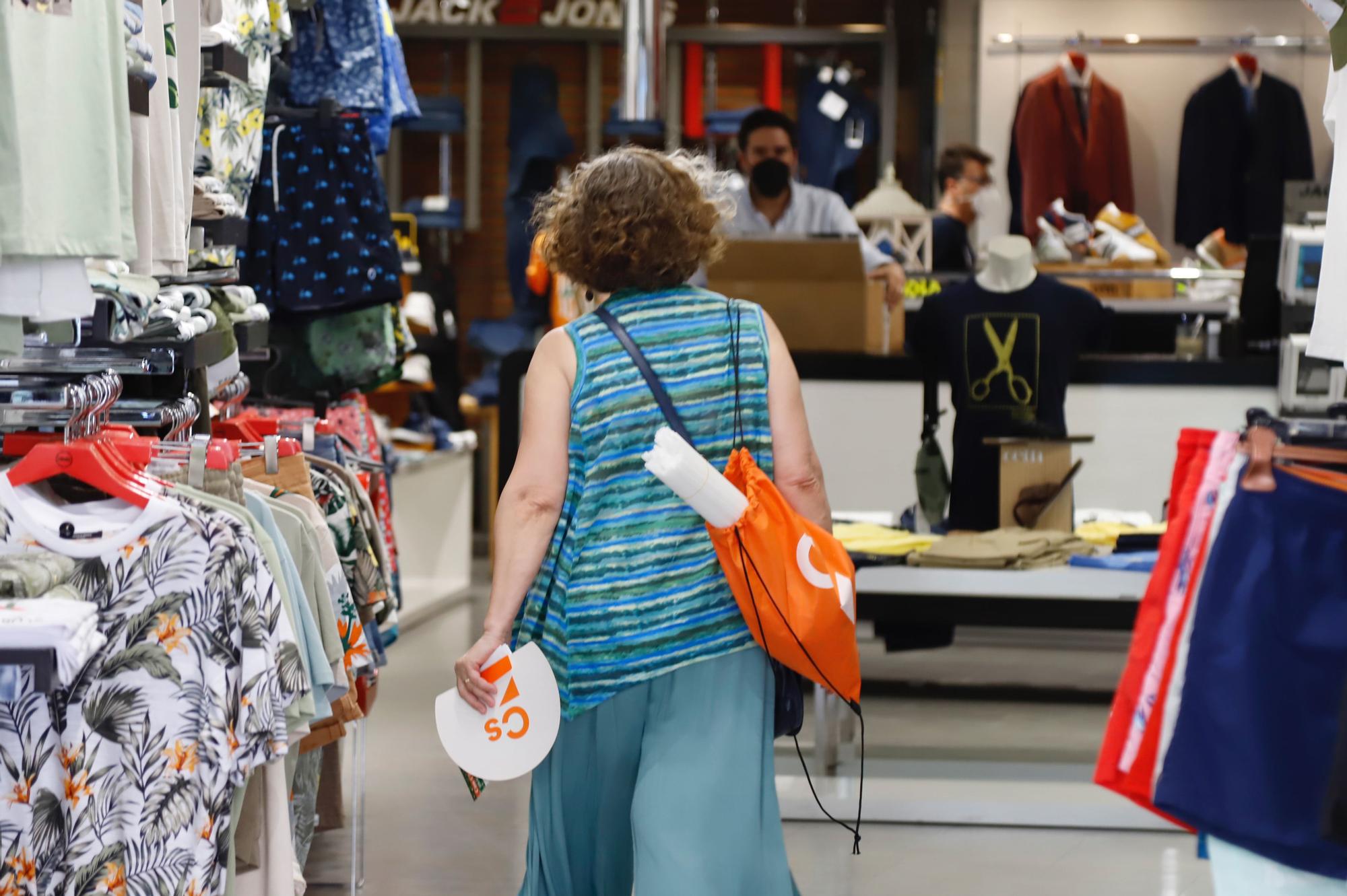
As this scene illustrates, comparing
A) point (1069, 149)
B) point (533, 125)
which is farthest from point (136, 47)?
point (533, 125)

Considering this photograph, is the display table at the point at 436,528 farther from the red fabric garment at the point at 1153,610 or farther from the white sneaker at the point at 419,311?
the red fabric garment at the point at 1153,610

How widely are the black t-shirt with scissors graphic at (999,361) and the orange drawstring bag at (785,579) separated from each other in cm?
266

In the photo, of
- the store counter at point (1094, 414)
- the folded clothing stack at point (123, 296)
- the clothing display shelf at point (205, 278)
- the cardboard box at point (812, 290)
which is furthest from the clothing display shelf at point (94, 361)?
the store counter at point (1094, 414)

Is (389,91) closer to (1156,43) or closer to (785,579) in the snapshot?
(785,579)

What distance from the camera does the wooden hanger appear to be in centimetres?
217

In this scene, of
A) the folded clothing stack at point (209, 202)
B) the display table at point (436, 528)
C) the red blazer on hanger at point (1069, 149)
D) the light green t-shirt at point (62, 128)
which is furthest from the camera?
the red blazer on hanger at point (1069, 149)

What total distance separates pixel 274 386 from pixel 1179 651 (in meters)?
3.28

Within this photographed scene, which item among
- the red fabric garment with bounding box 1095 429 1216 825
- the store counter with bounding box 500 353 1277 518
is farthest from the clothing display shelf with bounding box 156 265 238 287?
the store counter with bounding box 500 353 1277 518

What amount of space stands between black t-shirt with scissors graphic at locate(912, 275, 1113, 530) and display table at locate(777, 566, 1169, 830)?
49cm

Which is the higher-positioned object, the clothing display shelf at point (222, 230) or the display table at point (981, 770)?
the clothing display shelf at point (222, 230)

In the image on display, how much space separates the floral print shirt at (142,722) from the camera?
2338 mm

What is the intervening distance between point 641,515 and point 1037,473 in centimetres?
280

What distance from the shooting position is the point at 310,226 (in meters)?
4.46

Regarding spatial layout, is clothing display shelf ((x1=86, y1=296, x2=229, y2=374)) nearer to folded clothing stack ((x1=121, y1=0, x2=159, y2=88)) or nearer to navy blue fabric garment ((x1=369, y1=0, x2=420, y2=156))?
folded clothing stack ((x1=121, y1=0, x2=159, y2=88))
